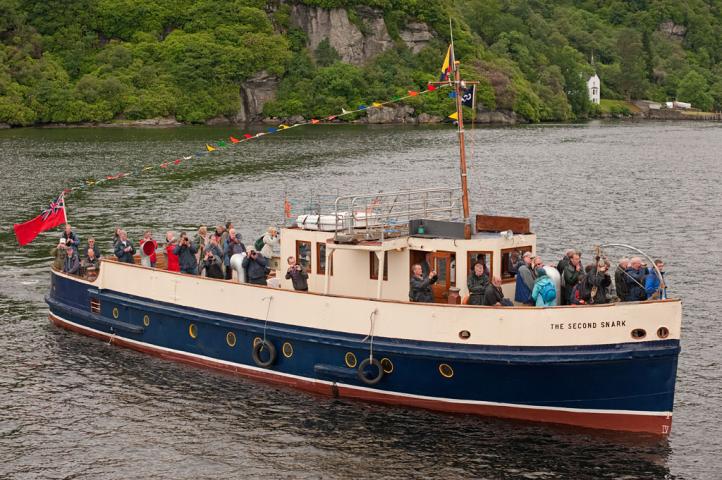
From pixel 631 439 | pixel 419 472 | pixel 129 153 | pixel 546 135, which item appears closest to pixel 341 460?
pixel 419 472

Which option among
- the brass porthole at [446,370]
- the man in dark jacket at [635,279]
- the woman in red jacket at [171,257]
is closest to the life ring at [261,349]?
the woman in red jacket at [171,257]

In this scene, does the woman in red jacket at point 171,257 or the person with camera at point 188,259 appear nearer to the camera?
the person with camera at point 188,259

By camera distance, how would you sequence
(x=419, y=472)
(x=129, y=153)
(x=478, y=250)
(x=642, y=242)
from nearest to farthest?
(x=419, y=472) → (x=478, y=250) → (x=642, y=242) → (x=129, y=153)

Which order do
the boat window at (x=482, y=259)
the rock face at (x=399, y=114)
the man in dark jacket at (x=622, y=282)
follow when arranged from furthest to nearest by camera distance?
the rock face at (x=399, y=114)
the boat window at (x=482, y=259)
the man in dark jacket at (x=622, y=282)

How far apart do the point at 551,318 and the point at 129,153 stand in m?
76.5

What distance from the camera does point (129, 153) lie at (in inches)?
3723

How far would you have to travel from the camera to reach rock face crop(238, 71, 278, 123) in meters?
160

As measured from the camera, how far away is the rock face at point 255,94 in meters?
160

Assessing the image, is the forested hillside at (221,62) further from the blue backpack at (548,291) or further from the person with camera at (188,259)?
the blue backpack at (548,291)

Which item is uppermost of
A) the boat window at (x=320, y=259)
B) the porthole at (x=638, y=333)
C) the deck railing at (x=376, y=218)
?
the deck railing at (x=376, y=218)

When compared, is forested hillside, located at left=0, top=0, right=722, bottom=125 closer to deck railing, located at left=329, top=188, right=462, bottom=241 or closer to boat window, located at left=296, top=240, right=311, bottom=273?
→ boat window, located at left=296, top=240, right=311, bottom=273

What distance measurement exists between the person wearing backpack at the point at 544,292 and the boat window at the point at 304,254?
6.11m

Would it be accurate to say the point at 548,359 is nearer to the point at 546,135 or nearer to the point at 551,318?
the point at 551,318

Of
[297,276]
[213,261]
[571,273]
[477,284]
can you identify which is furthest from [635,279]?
[213,261]
